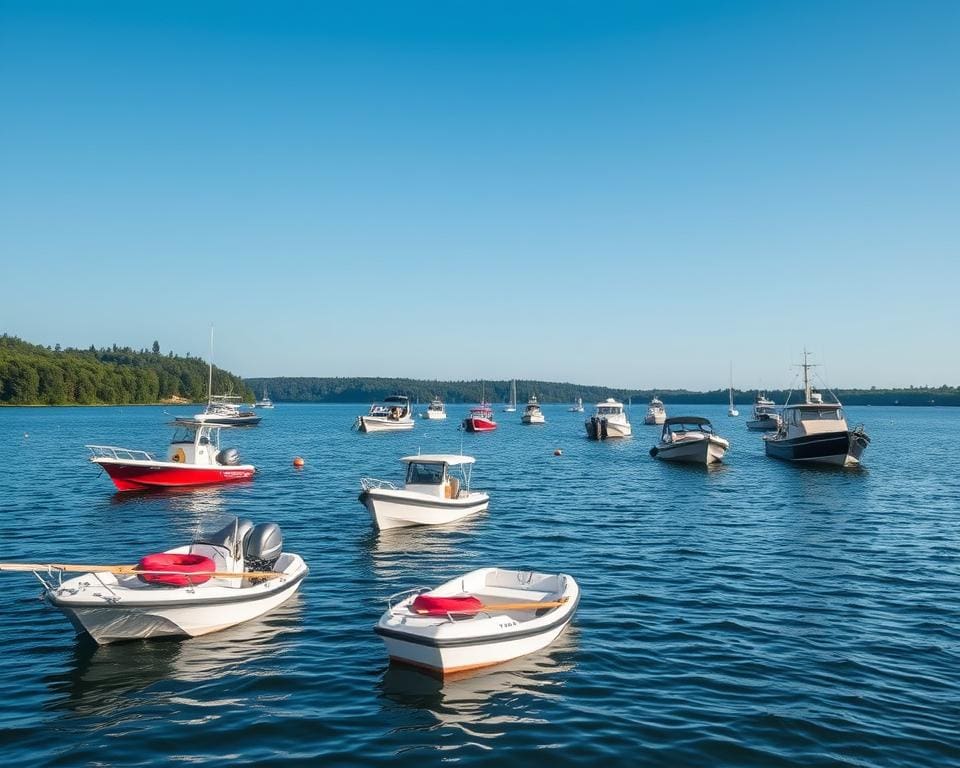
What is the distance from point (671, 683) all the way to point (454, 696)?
418cm

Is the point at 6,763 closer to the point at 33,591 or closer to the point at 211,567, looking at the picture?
the point at 211,567

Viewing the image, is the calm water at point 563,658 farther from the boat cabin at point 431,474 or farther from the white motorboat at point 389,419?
the white motorboat at point 389,419

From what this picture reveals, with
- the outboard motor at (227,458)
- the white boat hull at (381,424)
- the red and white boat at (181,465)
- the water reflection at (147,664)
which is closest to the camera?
the water reflection at (147,664)

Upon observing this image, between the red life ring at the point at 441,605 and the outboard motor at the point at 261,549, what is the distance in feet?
19.1

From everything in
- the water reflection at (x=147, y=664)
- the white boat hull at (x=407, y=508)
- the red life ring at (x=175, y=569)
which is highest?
the red life ring at (x=175, y=569)

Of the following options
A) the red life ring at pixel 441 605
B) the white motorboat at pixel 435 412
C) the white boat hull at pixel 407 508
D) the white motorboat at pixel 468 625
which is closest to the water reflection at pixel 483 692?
the white motorboat at pixel 468 625

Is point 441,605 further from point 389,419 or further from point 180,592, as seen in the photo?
point 389,419

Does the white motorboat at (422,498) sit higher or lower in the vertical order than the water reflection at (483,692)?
higher

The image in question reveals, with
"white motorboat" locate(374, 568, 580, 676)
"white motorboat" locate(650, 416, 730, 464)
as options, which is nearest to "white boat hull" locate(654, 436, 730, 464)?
"white motorboat" locate(650, 416, 730, 464)

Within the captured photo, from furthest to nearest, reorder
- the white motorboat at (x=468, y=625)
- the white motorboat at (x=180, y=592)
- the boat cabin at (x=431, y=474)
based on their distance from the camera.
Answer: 1. the boat cabin at (x=431, y=474)
2. the white motorboat at (x=180, y=592)
3. the white motorboat at (x=468, y=625)

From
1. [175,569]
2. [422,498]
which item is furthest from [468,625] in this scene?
[422,498]

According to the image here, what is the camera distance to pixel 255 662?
562 inches

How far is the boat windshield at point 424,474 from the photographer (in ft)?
99.2

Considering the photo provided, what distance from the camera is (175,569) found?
51.6ft
